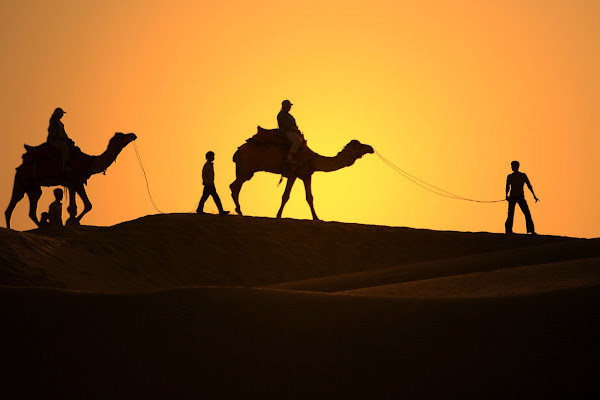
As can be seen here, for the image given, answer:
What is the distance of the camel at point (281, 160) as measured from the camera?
2383 cm

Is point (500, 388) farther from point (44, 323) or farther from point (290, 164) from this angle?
point (290, 164)

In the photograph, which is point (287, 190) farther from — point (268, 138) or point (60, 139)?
point (60, 139)

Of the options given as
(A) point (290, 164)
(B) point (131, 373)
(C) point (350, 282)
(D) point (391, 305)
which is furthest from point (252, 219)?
(B) point (131, 373)

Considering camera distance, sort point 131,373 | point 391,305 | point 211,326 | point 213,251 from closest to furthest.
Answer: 1. point 131,373
2. point 211,326
3. point 391,305
4. point 213,251

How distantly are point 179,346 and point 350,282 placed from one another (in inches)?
324

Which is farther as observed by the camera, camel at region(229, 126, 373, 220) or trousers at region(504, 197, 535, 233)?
camel at region(229, 126, 373, 220)

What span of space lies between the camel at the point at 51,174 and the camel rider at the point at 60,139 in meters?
0.17

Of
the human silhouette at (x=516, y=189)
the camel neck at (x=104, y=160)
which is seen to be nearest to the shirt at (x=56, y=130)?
the camel neck at (x=104, y=160)

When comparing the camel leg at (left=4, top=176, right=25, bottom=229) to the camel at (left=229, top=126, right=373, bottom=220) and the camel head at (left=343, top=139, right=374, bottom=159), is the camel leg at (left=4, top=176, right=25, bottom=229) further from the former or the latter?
the camel head at (left=343, top=139, right=374, bottom=159)

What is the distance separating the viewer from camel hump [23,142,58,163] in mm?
22984

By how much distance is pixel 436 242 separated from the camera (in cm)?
2247

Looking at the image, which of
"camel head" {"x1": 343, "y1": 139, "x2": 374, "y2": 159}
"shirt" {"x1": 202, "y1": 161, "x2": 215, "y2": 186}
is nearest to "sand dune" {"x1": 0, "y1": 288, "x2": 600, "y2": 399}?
"shirt" {"x1": 202, "y1": 161, "x2": 215, "y2": 186}

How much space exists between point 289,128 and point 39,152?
5.41m

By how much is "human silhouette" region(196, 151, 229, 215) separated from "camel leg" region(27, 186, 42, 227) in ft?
12.1
